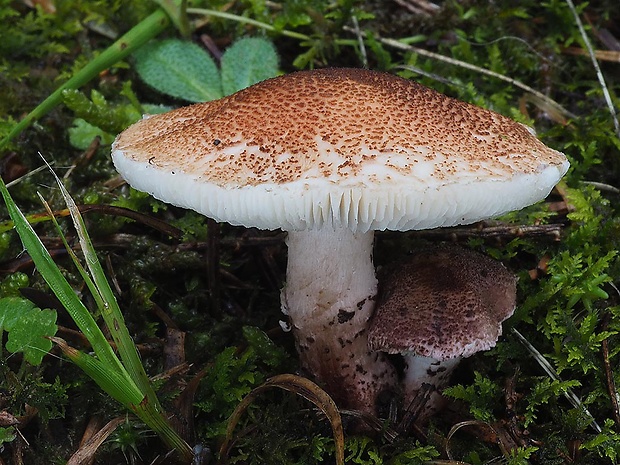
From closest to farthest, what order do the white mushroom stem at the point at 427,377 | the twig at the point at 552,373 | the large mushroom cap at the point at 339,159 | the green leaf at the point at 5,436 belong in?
the large mushroom cap at the point at 339,159 < the green leaf at the point at 5,436 < the twig at the point at 552,373 < the white mushroom stem at the point at 427,377

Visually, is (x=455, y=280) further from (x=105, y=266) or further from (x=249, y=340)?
(x=105, y=266)

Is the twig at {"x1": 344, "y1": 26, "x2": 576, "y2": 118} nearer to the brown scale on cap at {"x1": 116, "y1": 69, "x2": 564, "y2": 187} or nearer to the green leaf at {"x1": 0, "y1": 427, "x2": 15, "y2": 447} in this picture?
the brown scale on cap at {"x1": 116, "y1": 69, "x2": 564, "y2": 187}

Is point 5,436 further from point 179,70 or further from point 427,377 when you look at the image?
point 179,70

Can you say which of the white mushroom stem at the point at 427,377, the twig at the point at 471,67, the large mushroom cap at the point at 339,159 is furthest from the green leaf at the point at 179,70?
the white mushroom stem at the point at 427,377

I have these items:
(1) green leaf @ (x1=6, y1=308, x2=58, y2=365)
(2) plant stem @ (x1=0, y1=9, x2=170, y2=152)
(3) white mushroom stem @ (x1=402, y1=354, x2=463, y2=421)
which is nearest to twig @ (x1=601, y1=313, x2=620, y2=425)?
(3) white mushroom stem @ (x1=402, y1=354, x2=463, y2=421)

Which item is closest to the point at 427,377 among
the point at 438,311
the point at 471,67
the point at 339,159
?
the point at 438,311

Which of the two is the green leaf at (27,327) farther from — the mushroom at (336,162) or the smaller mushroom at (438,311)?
the smaller mushroom at (438,311)
